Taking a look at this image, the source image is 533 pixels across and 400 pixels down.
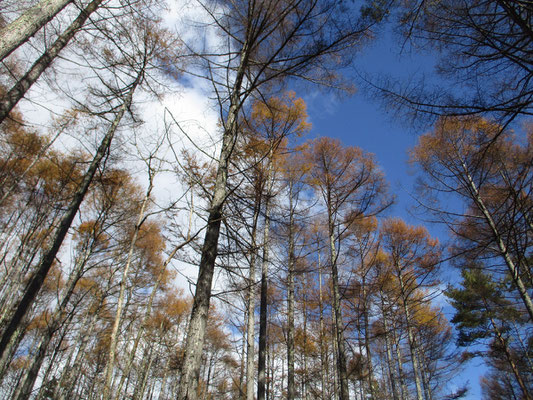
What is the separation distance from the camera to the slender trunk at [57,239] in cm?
356

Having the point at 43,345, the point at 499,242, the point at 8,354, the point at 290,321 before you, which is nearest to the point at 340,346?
the point at 290,321

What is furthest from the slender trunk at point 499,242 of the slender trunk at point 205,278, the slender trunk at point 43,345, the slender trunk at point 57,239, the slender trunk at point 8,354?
the slender trunk at point 8,354

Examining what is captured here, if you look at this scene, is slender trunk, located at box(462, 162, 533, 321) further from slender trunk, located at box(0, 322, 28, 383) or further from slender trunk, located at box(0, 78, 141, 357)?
slender trunk, located at box(0, 322, 28, 383)

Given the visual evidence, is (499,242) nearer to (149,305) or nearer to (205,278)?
(205,278)

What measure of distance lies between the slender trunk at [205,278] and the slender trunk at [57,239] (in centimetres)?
353

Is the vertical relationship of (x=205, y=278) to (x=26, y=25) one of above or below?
below

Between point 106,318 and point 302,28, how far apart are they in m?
14.0

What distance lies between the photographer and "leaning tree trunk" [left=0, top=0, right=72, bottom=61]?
286 centimetres

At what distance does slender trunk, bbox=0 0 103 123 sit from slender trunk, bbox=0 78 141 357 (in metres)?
1.67

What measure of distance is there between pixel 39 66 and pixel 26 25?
1556 mm

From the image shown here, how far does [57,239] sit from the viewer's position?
4.48 metres

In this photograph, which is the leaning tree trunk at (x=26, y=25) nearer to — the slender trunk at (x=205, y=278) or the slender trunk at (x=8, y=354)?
the slender trunk at (x=205, y=278)

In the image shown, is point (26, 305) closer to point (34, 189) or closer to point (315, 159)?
point (315, 159)

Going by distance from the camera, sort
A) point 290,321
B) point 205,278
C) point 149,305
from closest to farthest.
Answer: point 205,278 → point 149,305 → point 290,321
